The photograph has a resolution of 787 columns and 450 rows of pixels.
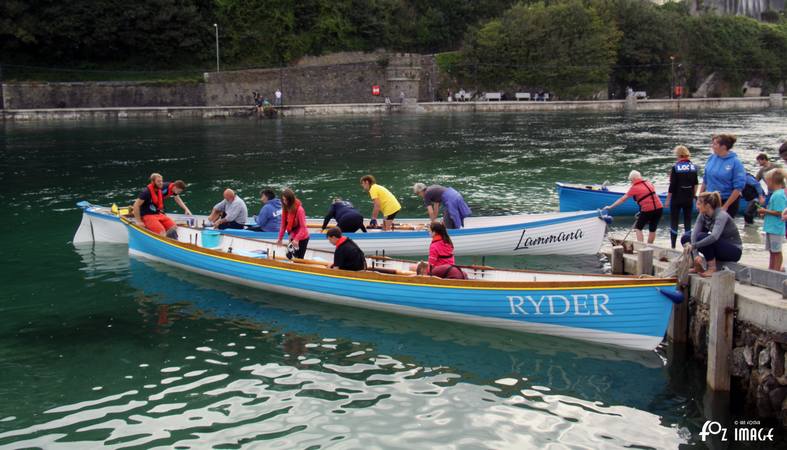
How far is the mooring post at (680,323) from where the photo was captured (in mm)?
11270

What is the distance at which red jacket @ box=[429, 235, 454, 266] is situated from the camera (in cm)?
1293

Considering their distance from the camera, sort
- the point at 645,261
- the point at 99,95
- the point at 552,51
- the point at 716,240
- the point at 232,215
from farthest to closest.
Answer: the point at 552,51, the point at 99,95, the point at 232,215, the point at 645,261, the point at 716,240

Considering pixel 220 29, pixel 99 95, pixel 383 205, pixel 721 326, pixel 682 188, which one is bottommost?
pixel 721 326

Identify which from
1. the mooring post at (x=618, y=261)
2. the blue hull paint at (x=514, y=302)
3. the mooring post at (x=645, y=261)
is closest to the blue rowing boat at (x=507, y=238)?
the mooring post at (x=618, y=261)

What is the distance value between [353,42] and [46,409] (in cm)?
7335

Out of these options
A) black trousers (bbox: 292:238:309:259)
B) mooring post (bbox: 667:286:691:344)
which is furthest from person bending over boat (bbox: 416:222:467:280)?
mooring post (bbox: 667:286:691:344)

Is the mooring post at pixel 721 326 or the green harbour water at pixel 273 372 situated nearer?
the green harbour water at pixel 273 372

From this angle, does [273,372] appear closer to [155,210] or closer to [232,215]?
[232,215]

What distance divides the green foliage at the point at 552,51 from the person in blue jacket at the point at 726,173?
67.9 metres

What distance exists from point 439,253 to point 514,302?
165cm

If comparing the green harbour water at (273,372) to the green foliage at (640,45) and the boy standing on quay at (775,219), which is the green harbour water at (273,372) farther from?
the green foliage at (640,45)

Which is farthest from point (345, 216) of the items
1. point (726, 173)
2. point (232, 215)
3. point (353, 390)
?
point (726, 173)

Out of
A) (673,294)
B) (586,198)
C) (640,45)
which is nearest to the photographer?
(673,294)

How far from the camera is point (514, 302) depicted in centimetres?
1194
